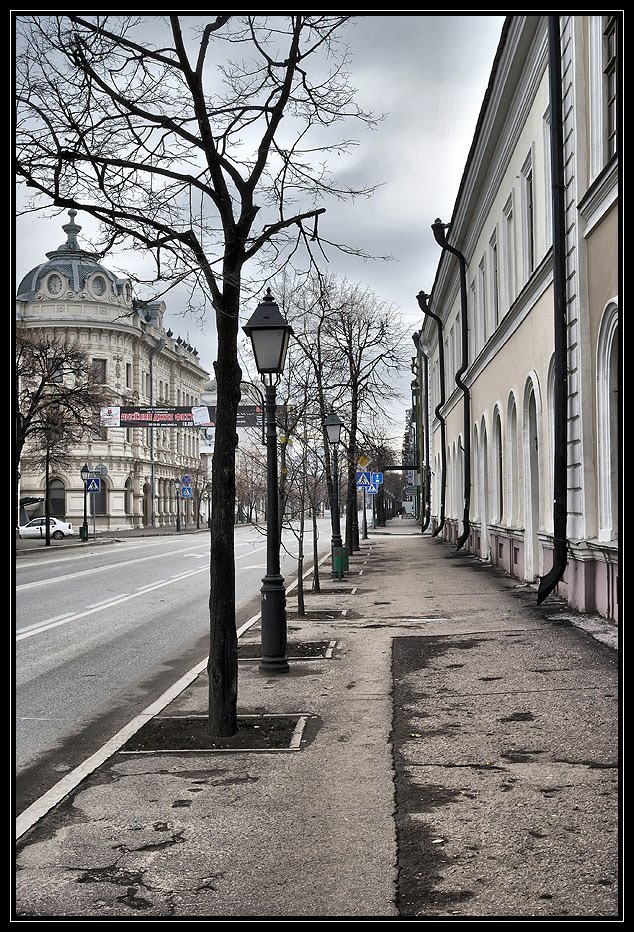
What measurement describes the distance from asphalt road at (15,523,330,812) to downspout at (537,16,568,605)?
4.21m

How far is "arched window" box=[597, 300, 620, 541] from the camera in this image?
37.0ft

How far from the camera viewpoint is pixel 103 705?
363 inches

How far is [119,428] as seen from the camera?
71688 millimetres

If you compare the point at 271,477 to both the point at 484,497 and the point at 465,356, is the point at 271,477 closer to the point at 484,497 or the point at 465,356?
the point at 484,497

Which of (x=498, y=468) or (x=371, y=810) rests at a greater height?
(x=498, y=468)

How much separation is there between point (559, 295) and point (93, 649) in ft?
25.9

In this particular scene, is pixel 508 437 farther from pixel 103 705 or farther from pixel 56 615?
pixel 103 705

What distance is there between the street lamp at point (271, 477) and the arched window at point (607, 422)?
Answer: 400 cm

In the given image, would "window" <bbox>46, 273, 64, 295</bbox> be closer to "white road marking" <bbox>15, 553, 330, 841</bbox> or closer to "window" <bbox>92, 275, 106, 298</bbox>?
"window" <bbox>92, 275, 106, 298</bbox>

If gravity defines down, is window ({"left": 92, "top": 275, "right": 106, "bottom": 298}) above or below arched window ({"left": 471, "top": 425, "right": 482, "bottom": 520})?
above

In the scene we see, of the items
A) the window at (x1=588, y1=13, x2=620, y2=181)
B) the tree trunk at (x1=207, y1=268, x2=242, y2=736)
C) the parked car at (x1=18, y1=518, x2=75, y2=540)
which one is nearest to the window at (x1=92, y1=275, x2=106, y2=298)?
the parked car at (x1=18, y1=518, x2=75, y2=540)

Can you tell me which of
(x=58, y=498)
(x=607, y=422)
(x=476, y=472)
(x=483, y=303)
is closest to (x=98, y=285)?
(x=58, y=498)

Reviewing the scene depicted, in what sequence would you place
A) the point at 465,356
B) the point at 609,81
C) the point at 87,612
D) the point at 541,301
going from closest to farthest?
the point at 609,81 → the point at 541,301 → the point at 87,612 → the point at 465,356
